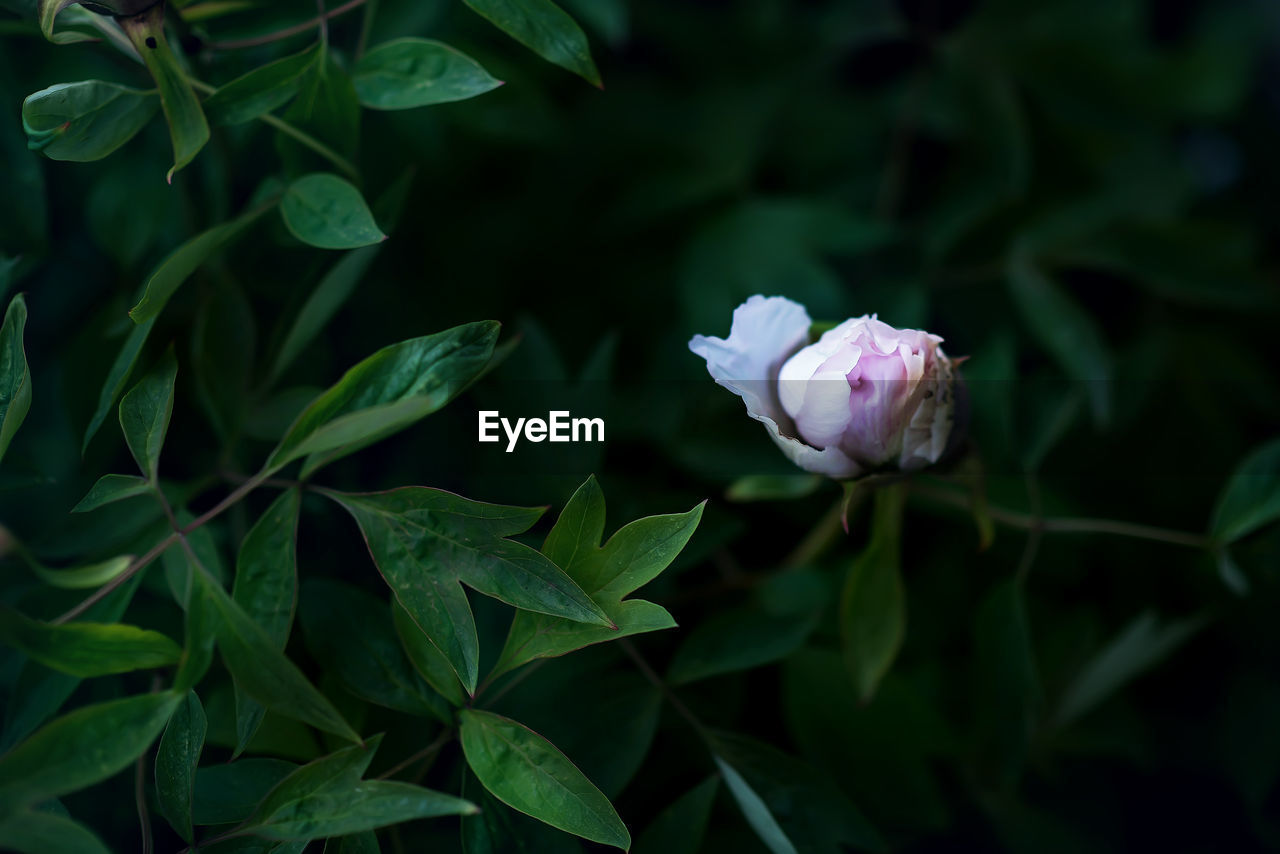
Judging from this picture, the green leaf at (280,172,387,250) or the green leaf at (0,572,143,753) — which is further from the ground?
the green leaf at (280,172,387,250)

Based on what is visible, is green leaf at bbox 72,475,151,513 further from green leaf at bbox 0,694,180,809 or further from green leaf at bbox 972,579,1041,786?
green leaf at bbox 972,579,1041,786

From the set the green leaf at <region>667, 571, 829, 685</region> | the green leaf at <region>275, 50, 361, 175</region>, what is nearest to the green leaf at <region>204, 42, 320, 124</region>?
the green leaf at <region>275, 50, 361, 175</region>

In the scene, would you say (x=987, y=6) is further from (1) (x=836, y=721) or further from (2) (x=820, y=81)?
(1) (x=836, y=721)

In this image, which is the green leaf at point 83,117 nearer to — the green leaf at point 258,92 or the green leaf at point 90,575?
the green leaf at point 258,92

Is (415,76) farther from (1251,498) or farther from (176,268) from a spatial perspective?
(1251,498)

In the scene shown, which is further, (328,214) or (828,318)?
(828,318)

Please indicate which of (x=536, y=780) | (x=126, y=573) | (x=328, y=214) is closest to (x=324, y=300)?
(x=328, y=214)

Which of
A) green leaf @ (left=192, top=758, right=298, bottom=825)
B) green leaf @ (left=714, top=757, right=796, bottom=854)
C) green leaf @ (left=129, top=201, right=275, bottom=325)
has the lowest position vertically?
green leaf @ (left=714, top=757, right=796, bottom=854)
